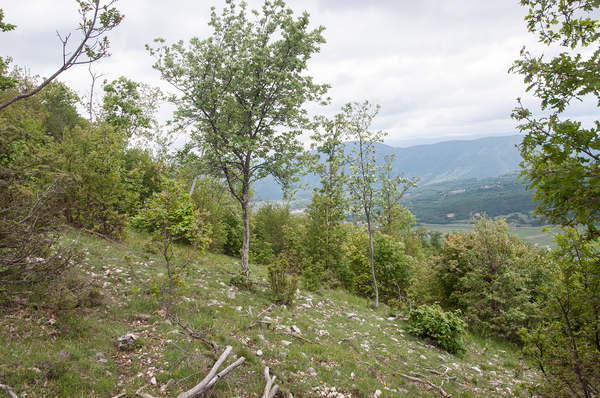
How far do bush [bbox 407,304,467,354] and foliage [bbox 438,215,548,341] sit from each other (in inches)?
175

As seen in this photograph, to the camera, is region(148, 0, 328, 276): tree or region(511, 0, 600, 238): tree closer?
region(511, 0, 600, 238): tree

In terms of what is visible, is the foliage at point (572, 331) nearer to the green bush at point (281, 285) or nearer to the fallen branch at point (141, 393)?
the fallen branch at point (141, 393)

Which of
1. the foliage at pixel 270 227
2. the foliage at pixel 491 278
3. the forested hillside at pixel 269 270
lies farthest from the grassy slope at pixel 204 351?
the foliage at pixel 270 227

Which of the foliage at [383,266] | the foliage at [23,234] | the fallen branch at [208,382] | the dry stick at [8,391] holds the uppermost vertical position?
the foliage at [23,234]

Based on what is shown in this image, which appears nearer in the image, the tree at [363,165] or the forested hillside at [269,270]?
the forested hillside at [269,270]

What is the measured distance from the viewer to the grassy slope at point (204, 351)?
4586 millimetres

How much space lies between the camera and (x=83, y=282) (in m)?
6.57

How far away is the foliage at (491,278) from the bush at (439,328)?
14.6ft

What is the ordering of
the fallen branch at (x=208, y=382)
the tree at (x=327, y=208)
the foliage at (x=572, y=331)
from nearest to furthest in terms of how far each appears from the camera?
the fallen branch at (x=208, y=382) < the foliage at (x=572, y=331) < the tree at (x=327, y=208)

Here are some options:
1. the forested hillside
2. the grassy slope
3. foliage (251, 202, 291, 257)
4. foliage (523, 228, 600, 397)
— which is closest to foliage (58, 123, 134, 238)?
the forested hillside

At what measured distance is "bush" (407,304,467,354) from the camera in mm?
11141

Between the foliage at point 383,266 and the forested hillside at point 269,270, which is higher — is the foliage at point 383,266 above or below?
below

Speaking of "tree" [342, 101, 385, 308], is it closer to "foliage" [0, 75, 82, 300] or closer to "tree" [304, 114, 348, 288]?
"tree" [304, 114, 348, 288]

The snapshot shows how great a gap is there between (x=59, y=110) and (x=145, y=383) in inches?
1675
